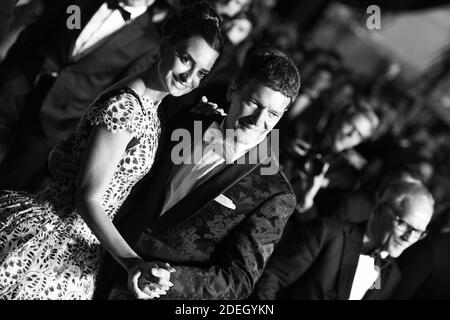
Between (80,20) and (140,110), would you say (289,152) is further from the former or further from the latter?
(80,20)

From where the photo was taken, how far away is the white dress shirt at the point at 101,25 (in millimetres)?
2033

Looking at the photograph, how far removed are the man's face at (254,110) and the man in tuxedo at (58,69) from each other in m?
0.85

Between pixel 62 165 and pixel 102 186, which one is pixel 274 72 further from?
pixel 62 165

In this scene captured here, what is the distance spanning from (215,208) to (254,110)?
1.07 feet

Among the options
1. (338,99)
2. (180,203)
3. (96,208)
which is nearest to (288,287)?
(180,203)

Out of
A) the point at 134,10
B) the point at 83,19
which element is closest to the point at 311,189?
the point at 134,10

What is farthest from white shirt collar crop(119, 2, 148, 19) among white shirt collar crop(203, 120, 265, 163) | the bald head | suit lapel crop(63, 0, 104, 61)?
the bald head

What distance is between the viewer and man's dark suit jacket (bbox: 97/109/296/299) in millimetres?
1460

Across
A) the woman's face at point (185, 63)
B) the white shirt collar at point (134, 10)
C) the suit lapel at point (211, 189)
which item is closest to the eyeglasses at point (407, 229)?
the suit lapel at point (211, 189)

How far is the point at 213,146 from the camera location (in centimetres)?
149

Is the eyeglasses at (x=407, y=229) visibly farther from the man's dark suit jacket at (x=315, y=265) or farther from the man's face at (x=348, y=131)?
the man's face at (x=348, y=131)

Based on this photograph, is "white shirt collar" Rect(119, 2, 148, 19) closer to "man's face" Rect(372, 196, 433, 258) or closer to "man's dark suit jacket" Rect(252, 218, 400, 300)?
"man's dark suit jacket" Rect(252, 218, 400, 300)

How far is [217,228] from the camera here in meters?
1.48

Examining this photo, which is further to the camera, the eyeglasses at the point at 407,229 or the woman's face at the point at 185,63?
the eyeglasses at the point at 407,229
